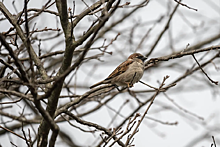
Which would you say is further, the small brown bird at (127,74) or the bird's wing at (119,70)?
the bird's wing at (119,70)

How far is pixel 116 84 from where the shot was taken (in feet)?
16.7

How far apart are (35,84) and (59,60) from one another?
516 centimetres

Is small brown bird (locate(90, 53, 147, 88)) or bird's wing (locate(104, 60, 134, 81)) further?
bird's wing (locate(104, 60, 134, 81))

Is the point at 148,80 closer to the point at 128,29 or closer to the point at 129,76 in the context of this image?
the point at 128,29

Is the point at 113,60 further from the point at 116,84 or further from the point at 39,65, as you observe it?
the point at 39,65

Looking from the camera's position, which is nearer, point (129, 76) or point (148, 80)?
point (129, 76)

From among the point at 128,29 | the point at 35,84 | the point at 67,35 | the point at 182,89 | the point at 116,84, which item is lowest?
the point at 35,84

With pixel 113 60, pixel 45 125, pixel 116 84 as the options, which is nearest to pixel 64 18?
pixel 45 125

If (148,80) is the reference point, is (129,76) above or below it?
below

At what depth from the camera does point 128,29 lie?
8.48m

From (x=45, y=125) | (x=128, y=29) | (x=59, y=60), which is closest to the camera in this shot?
(x=45, y=125)

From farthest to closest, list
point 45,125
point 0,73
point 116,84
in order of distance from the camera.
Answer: point 116,84
point 0,73
point 45,125

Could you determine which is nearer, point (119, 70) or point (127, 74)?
point (127, 74)

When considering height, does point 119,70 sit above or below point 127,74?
above
